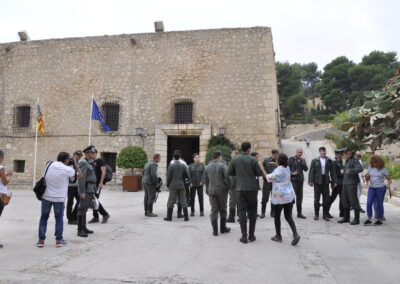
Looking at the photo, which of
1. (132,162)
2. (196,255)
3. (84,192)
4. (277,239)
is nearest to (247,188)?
(277,239)

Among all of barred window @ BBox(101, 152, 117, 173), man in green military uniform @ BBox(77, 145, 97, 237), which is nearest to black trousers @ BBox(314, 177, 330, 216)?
man in green military uniform @ BBox(77, 145, 97, 237)

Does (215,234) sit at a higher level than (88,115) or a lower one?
lower

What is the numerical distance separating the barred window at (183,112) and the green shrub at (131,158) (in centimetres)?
251

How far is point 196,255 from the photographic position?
15.5ft

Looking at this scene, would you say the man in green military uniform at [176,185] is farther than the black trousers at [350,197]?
Yes

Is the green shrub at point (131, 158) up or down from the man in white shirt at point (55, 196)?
up

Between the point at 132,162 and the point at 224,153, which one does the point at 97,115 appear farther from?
the point at 224,153

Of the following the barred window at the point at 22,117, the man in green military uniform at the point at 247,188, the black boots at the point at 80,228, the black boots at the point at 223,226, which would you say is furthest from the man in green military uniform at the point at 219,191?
the barred window at the point at 22,117

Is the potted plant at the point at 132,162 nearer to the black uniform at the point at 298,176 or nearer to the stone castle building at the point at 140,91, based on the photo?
the stone castle building at the point at 140,91

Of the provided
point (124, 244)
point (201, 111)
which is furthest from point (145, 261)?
point (201, 111)

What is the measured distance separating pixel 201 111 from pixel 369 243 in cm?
1103

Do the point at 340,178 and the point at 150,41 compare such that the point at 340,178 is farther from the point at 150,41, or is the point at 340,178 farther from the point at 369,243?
the point at 150,41

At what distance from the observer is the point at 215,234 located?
238 inches

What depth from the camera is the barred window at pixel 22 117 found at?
58.4ft
